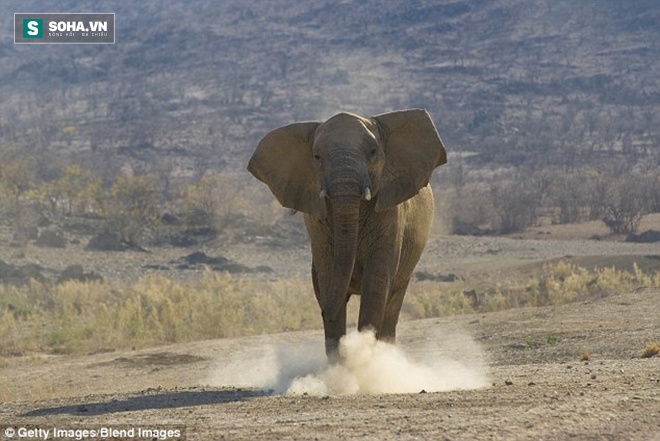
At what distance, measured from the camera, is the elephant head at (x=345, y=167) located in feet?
38.0

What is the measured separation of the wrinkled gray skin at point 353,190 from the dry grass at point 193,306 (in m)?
10.4

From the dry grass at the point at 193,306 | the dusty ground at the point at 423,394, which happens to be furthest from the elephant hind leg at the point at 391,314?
the dry grass at the point at 193,306

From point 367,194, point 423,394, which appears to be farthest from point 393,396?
point 367,194

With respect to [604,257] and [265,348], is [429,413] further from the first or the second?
[604,257]

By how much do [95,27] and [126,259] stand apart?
131 feet

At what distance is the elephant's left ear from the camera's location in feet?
40.9

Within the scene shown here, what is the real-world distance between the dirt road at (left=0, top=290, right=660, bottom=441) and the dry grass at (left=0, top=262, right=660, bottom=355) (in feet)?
10.3

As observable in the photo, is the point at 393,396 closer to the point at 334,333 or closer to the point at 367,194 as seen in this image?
the point at 334,333

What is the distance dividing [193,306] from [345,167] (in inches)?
570

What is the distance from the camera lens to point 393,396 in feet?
34.2

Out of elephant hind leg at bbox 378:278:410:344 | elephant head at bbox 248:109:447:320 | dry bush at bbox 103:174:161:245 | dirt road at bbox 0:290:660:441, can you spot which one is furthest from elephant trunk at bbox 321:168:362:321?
dry bush at bbox 103:174:161:245

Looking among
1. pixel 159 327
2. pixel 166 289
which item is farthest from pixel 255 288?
pixel 159 327

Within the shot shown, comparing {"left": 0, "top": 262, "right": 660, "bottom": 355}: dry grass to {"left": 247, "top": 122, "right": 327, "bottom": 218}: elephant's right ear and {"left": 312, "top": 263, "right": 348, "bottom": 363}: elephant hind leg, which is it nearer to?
{"left": 247, "top": 122, "right": 327, "bottom": 218}: elephant's right ear

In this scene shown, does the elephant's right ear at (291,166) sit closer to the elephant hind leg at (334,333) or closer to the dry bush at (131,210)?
the elephant hind leg at (334,333)
